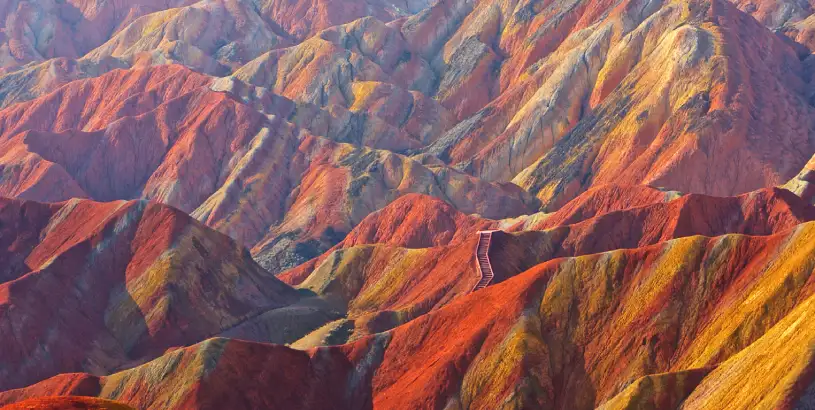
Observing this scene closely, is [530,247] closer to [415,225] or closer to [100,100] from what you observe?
[415,225]

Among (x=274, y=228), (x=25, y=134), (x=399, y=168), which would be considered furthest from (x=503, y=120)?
(x=25, y=134)

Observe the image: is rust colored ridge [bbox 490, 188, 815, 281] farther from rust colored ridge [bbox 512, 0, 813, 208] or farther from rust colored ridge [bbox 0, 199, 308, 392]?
rust colored ridge [bbox 512, 0, 813, 208]

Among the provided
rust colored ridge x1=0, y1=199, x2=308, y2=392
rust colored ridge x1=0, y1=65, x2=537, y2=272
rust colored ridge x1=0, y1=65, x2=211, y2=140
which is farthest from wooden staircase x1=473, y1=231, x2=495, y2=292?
rust colored ridge x1=0, y1=65, x2=211, y2=140

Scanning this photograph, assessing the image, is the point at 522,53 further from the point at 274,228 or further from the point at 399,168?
the point at 274,228

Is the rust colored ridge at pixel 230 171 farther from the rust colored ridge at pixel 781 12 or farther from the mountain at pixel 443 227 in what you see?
the rust colored ridge at pixel 781 12

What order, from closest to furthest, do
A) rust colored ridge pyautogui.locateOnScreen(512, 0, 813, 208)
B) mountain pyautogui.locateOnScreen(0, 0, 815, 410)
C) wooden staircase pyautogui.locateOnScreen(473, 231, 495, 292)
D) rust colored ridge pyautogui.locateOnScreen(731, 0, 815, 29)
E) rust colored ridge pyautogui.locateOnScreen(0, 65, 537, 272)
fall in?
mountain pyautogui.locateOnScreen(0, 0, 815, 410) → wooden staircase pyautogui.locateOnScreen(473, 231, 495, 292) → rust colored ridge pyautogui.locateOnScreen(512, 0, 813, 208) → rust colored ridge pyautogui.locateOnScreen(0, 65, 537, 272) → rust colored ridge pyautogui.locateOnScreen(731, 0, 815, 29)

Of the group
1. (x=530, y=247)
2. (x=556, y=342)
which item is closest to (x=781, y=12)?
(x=530, y=247)
